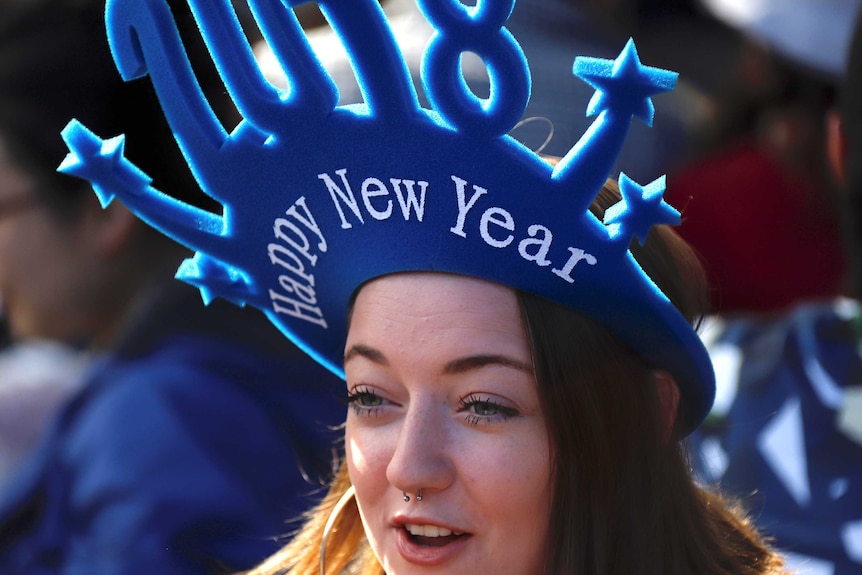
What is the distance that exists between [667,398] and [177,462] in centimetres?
134

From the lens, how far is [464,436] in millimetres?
1686

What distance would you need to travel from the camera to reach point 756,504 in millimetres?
2609

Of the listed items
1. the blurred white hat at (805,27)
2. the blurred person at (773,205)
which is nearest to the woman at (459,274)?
the blurred white hat at (805,27)

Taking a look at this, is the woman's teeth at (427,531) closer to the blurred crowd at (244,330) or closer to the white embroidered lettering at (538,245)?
the white embroidered lettering at (538,245)

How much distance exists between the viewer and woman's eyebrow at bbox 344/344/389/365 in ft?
5.74

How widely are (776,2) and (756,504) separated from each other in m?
1.54

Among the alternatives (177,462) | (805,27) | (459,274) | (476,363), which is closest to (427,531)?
(476,363)

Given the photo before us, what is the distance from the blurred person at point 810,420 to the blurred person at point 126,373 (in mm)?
924

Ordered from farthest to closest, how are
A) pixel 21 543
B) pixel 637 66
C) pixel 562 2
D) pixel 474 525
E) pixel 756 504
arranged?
pixel 562 2 < pixel 21 543 < pixel 756 504 < pixel 474 525 < pixel 637 66

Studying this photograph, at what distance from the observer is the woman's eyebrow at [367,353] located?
175 cm

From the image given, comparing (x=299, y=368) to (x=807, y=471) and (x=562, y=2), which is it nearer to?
(x=807, y=471)

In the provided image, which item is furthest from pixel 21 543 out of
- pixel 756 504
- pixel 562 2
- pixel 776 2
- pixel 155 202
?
pixel 776 2

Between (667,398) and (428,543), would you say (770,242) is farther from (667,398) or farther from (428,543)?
(428,543)

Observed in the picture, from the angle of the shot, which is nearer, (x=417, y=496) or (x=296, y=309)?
Result: (x=417, y=496)
